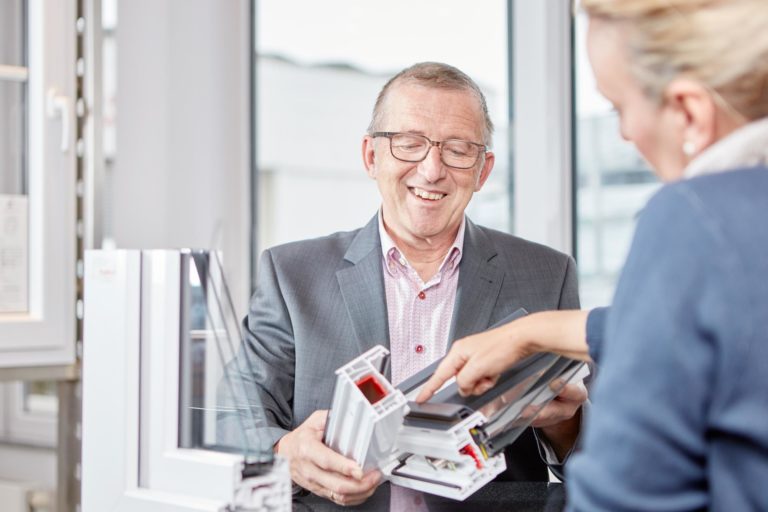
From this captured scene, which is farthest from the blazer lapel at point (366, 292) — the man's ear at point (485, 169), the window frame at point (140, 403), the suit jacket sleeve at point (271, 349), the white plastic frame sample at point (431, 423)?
the window frame at point (140, 403)

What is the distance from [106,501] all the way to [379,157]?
1001mm

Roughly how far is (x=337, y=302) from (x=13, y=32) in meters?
1.11

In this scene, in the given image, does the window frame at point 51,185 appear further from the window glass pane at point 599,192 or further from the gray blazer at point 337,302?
the window glass pane at point 599,192

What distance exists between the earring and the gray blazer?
3.33 ft

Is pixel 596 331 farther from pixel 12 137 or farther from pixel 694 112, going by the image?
pixel 12 137

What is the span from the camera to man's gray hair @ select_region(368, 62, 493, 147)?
165 centimetres

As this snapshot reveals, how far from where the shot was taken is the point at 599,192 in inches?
93.0

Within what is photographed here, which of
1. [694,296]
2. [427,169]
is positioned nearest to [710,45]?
[694,296]

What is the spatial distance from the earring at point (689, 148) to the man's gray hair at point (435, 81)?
3.41ft

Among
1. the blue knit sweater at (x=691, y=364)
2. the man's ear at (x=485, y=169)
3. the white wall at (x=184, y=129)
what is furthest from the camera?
the white wall at (x=184, y=129)

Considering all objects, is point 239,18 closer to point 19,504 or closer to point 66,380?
point 66,380

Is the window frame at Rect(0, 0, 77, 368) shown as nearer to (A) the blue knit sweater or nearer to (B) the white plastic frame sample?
(B) the white plastic frame sample

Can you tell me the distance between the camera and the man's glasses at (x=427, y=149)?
164 cm

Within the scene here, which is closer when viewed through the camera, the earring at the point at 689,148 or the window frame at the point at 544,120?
the earring at the point at 689,148
